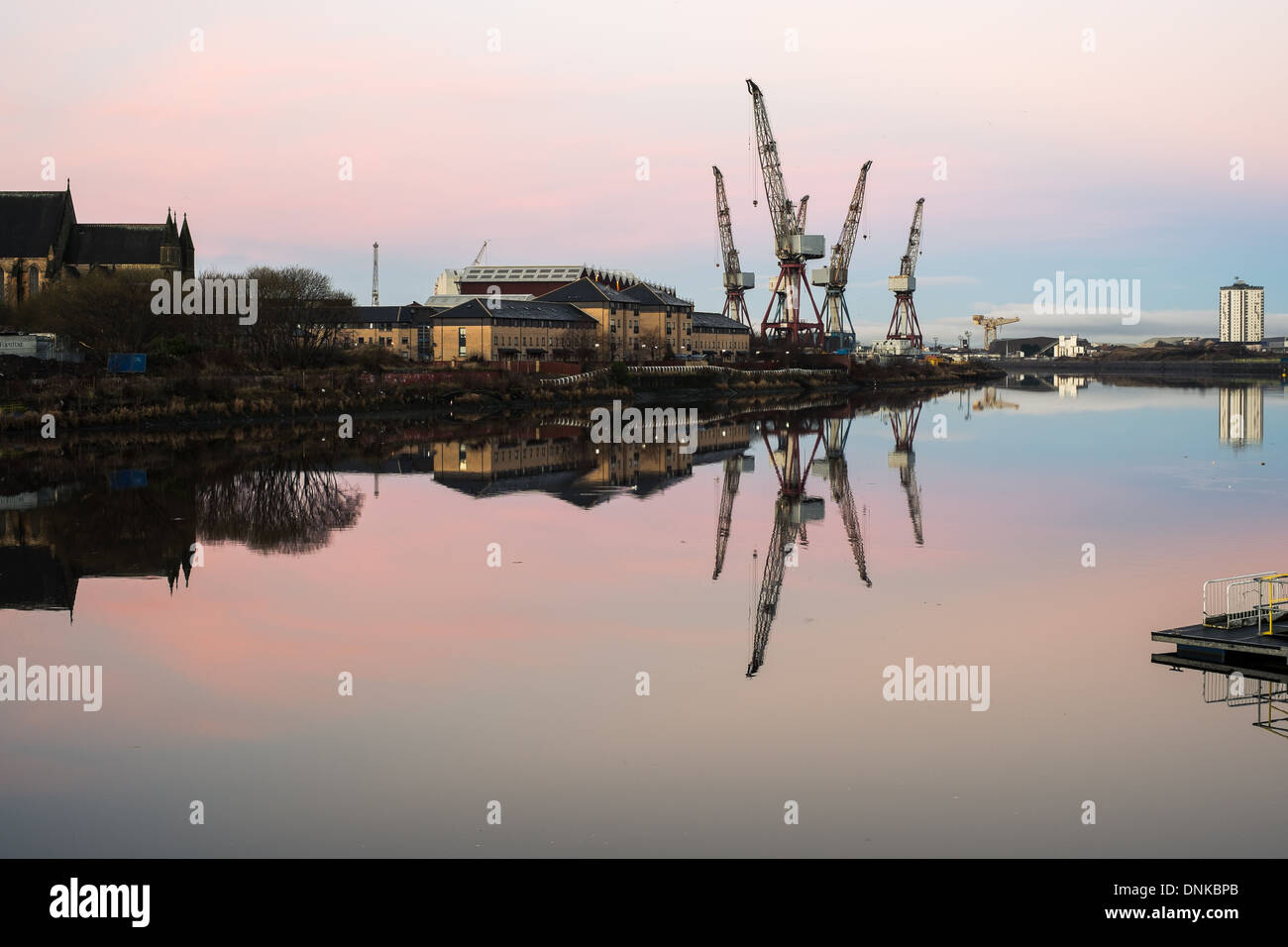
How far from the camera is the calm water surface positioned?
24.5ft

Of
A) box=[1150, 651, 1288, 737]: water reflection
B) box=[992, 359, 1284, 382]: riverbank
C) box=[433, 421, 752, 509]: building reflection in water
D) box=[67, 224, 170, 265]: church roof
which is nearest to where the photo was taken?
box=[1150, 651, 1288, 737]: water reflection

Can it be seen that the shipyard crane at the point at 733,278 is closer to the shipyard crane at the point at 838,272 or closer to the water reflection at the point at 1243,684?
the shipyard crane at the point at 838,272

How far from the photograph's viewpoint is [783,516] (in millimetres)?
21453

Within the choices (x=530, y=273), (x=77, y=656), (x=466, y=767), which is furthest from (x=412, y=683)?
(x=530, y=273)

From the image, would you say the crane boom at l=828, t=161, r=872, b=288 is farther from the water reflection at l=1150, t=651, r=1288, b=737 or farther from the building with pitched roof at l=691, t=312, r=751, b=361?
the water reflection at l=1150, t=651, r=1288, b=737

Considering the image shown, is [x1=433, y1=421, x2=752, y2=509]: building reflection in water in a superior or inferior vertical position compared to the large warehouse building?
inferior

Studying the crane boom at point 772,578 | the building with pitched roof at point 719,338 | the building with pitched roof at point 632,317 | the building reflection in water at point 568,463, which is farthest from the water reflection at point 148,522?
the building with pitched roof at point 719,338

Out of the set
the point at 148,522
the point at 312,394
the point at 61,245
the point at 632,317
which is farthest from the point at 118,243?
the point at 148,522

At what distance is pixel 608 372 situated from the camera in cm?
5738

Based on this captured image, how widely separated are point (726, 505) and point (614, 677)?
12471 millimetres

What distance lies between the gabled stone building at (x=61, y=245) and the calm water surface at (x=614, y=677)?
40.6m

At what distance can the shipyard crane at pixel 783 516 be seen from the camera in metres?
12.4

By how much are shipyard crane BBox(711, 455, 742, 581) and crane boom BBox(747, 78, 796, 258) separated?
168ft

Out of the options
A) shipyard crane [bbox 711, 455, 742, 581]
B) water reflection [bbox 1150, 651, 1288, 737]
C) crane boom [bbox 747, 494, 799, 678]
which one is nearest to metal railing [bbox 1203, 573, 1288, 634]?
water reflection [bbox 1150, 651, 1288, 737]
